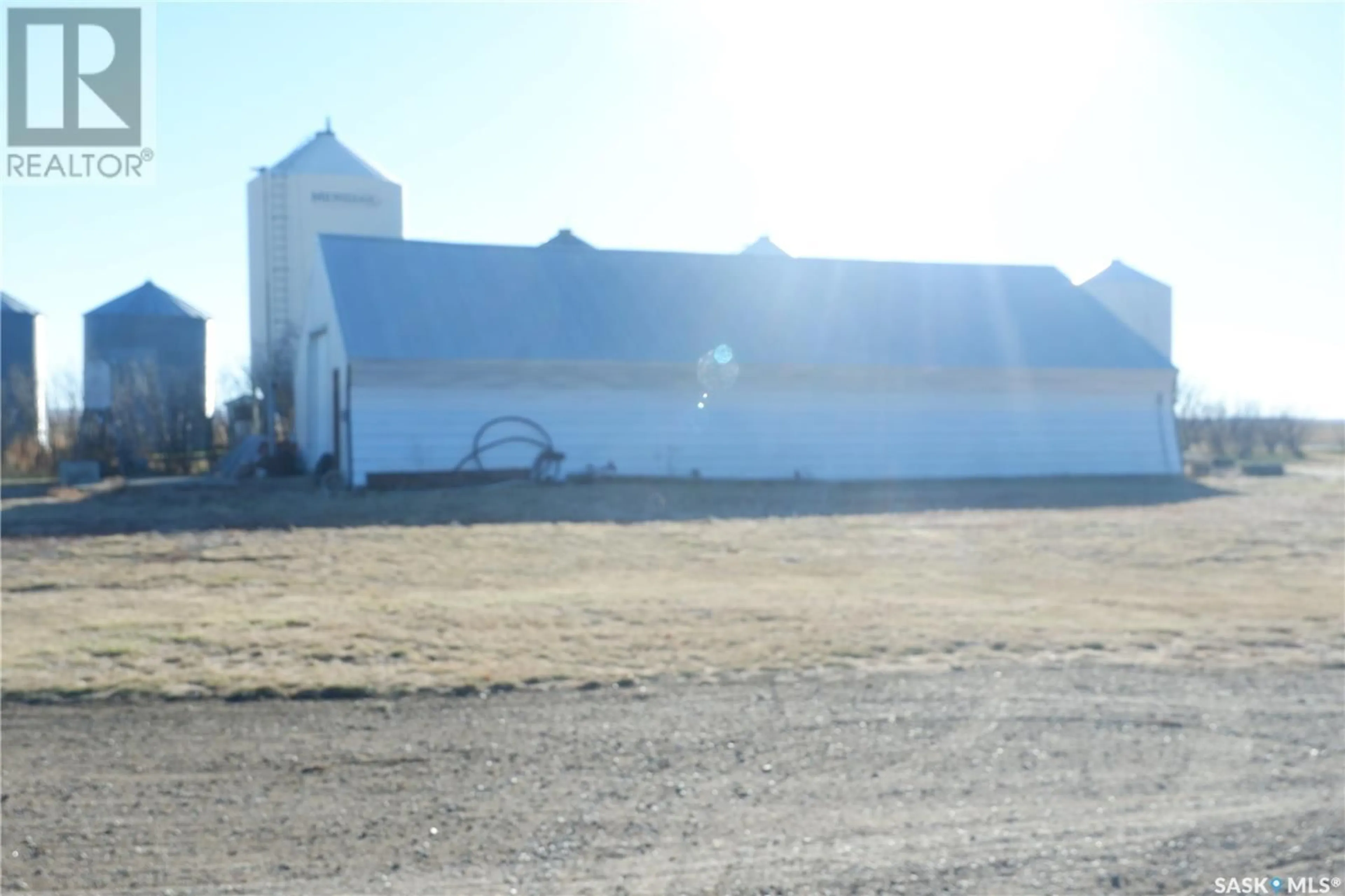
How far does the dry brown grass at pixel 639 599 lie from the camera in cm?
923

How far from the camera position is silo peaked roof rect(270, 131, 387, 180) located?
1312 inches

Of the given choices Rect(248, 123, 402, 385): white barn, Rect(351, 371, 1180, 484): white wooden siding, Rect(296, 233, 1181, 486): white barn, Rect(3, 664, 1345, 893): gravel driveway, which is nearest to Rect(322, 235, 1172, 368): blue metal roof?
Rect(296, 233, 1181, 486): white barn

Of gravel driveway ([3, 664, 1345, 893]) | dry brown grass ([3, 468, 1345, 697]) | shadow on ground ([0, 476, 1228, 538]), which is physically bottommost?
gravel driveway ([3, 664, 1345, 893])

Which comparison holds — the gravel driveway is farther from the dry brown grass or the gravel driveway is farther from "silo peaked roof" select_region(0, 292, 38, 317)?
"silo peaked roof" select_region(0, 292, 38, 317)

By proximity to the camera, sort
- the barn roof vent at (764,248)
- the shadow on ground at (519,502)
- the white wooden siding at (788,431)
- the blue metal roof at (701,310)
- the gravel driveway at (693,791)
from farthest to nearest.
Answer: the barn roof vent at (764,248) < the blue metal roof at (701,310) < the white wooden siding at (788,431) < the shadow on ground at (519,502) < the gravel driveway at (693,791)

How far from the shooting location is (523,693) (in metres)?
8.29

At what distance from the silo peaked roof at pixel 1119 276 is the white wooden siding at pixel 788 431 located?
9.67m

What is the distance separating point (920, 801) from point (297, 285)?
102ft

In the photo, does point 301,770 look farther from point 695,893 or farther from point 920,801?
point 920,801

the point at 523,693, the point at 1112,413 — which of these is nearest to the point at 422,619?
the point at 523,693

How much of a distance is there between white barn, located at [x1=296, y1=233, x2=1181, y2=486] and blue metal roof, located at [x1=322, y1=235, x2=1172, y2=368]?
0.06 m

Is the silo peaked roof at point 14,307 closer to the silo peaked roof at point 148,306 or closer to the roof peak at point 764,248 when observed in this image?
the silo peaked roof at point 148,306

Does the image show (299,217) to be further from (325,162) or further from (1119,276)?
(1119,276)

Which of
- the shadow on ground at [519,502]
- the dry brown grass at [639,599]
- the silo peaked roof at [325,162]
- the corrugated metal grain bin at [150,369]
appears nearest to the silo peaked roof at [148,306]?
the corrugated metal grain bin at [150,369]
